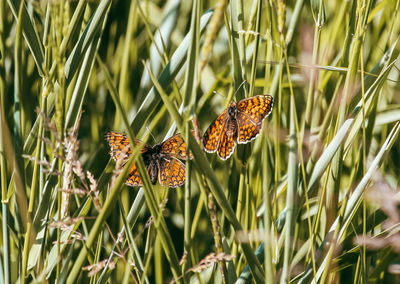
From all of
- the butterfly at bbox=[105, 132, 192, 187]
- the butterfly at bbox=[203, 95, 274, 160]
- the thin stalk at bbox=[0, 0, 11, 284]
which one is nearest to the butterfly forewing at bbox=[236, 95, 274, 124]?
the butterfly at bbox=[203, 95, 274, 160]

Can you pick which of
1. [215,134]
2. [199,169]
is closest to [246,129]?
[215,134]

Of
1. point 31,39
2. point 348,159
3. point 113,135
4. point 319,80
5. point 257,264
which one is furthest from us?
point 348,159

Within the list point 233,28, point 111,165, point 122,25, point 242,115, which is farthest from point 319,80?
point 122,25

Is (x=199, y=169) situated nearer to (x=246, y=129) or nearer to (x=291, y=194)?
(x=291, y=194)

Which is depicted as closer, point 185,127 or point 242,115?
Answer: point 185,127

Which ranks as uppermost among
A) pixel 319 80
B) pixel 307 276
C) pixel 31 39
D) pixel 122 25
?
pixel 122 25

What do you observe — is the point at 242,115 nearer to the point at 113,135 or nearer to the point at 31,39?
the point at 113,135

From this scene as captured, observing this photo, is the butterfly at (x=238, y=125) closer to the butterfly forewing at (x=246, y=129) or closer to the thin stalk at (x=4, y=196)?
the butterfly forewing at (x=246, y=129)

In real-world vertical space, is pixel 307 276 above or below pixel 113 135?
below
